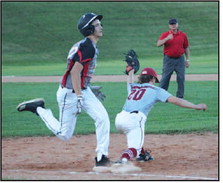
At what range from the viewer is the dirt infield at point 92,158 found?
7.42 meters

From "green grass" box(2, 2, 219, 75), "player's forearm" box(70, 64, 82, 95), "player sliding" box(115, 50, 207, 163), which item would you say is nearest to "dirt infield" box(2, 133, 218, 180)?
"player sliding" box(115, 50, 207, 163)

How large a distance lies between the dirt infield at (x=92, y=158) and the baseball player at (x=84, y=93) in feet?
1.64

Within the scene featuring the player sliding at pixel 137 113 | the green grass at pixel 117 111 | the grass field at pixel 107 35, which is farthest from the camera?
the grass field at pixel 107 35

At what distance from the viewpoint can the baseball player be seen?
7945mm

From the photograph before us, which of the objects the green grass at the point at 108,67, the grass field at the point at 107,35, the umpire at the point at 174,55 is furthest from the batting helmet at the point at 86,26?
the green grass at the point at 108,67

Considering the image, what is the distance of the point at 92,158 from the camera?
361 inches

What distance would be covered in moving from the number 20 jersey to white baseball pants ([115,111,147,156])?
11cm

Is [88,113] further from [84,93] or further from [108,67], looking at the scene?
[108,67]

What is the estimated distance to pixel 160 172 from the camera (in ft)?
25.4

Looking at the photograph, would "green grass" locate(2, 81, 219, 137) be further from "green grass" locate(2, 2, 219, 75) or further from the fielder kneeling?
"green grass" locate(2, 2, 219, 75)

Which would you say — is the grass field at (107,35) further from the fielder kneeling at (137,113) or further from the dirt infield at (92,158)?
the fielder kneeling at (137,113)

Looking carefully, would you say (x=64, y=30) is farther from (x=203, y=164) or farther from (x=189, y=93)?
(x=203, y=164)

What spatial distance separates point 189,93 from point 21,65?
19307 mm

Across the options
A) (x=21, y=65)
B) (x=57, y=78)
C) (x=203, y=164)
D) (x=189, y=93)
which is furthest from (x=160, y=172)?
(x=21, y=65)
